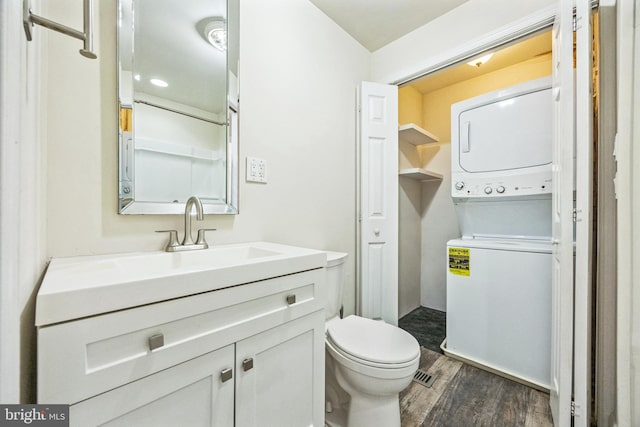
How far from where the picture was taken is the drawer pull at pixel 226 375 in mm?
708

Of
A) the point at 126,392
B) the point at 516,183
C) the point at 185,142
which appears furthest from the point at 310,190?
the point at 516,183

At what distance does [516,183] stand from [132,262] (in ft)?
7.48

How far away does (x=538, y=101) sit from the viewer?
1.70 metres

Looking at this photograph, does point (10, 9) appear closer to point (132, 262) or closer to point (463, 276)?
point (132, 262)

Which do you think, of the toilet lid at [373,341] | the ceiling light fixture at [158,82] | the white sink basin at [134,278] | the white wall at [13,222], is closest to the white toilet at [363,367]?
the toilet lid at [373,341]

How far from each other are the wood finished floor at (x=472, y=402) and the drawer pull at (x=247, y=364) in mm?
1012

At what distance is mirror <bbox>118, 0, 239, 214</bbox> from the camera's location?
38.9 inches

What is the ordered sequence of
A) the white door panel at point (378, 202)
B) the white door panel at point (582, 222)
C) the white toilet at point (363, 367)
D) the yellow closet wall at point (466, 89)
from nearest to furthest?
1. the white door panel at point (582, 222)
2. the white toilet at point (363, 367)
3. the white door panel at point (378, 202)
4. the yellow closet wall at point (466, 89)

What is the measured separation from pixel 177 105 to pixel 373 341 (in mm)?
1507

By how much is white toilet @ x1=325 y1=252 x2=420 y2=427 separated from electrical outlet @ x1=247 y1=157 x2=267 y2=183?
61 cm

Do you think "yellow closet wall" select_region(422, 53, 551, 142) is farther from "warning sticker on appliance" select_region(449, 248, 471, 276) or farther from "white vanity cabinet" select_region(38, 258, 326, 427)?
"white vanity cabinet" select_region(38, 258, 326, 427)

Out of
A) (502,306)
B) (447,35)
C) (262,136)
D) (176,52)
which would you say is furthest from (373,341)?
(447,35)

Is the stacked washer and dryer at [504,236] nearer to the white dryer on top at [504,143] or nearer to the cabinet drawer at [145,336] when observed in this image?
the white dryer on top at [504,143]

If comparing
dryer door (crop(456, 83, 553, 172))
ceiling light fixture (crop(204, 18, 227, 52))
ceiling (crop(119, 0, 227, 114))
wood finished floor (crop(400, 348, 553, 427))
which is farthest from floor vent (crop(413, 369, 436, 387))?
ceiling light fixture (crop(204, 18, 227, 52))
